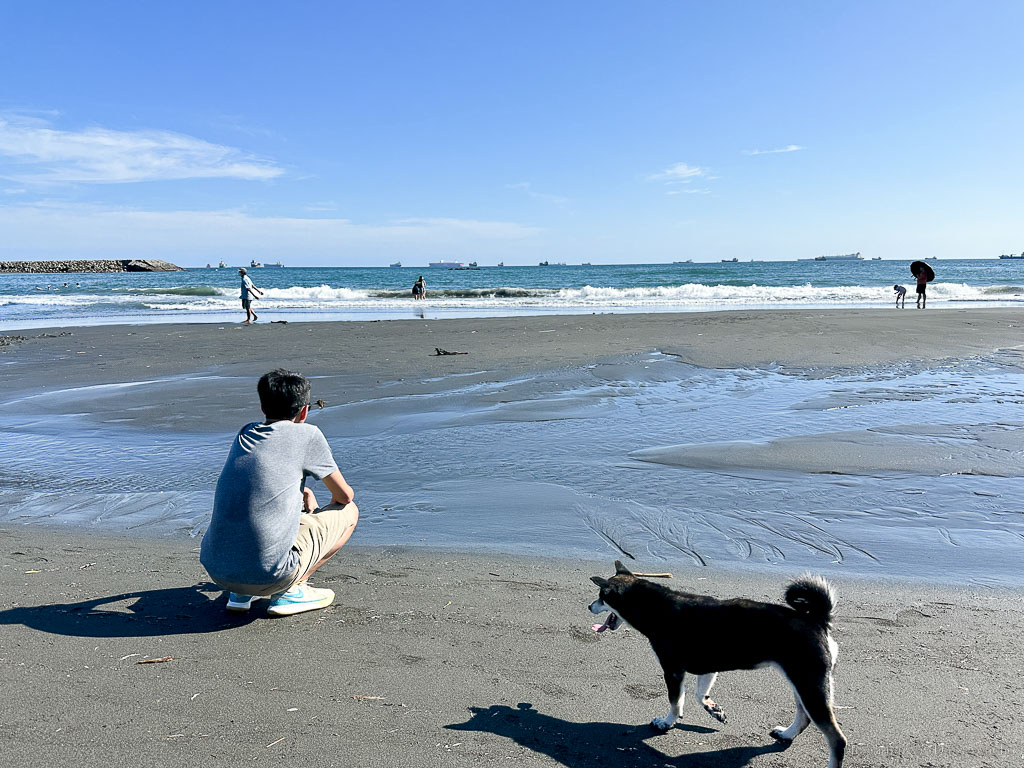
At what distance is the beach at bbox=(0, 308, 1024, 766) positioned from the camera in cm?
285

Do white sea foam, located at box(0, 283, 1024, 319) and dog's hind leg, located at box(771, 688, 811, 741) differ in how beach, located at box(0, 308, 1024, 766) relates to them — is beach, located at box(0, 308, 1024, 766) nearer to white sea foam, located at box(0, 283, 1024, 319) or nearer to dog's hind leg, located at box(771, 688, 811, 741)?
dog's hind leg, located at box(771, 688, 811, 741)

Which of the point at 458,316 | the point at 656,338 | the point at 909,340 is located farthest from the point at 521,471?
the point at 458,316

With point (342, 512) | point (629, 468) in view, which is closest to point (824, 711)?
point (342, 512)

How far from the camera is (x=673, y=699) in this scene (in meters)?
2.86

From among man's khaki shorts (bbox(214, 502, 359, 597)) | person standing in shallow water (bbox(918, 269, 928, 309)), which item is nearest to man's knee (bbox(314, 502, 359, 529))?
man's khaki shorts (bbox(214, 502, 359, 597))

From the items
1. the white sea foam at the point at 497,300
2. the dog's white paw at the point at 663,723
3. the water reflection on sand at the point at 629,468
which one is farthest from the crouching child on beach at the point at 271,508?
the white sea foam at the point at 497,300

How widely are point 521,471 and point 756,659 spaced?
13.6 feet

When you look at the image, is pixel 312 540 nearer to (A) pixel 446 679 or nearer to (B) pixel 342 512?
(B) pixel 342 512

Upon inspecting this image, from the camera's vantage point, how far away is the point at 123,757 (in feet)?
A: 8.70

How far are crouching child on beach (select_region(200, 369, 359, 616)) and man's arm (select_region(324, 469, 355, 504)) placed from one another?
0.04ft

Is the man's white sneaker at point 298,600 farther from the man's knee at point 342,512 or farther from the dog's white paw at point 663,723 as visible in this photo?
the dog's white paw at point 663,723

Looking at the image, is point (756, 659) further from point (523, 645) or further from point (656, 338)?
point (656, 338)

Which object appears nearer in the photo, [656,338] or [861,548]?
[861,548]

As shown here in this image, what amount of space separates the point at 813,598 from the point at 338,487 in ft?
7.99
